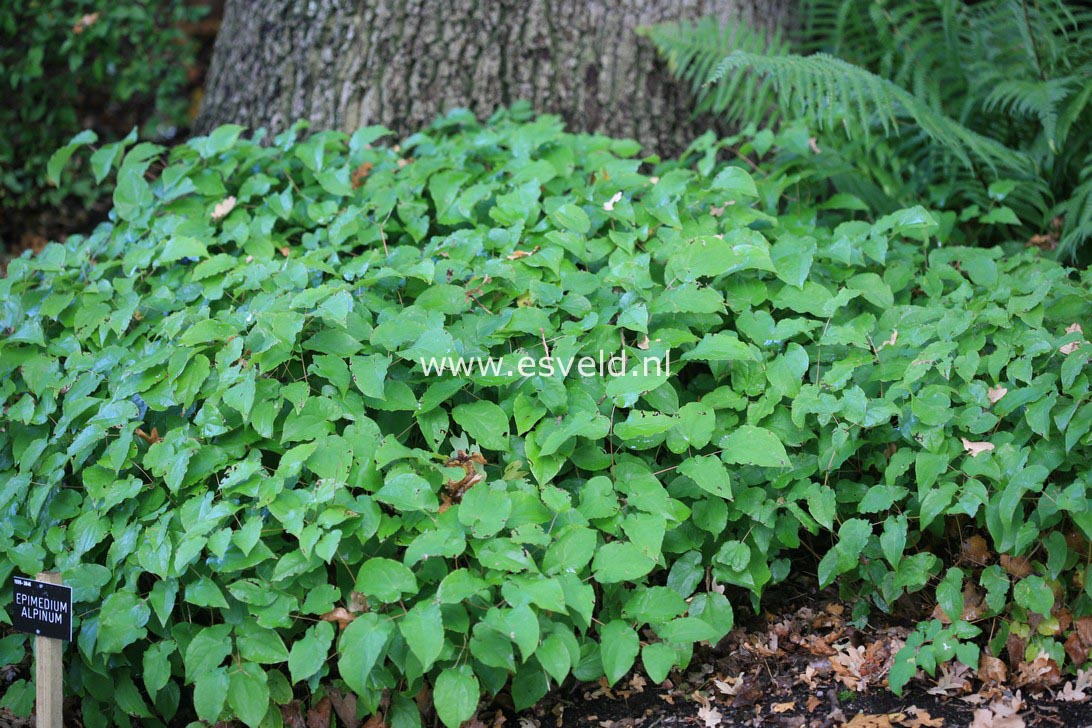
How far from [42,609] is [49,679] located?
162 millimetres

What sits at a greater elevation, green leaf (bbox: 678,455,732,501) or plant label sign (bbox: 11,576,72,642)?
green leaf (bbox: 678,455,732,501)

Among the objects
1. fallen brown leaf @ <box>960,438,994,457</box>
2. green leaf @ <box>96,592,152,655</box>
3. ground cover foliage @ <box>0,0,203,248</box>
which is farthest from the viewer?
ground cover foliage @ <box>0,0,203,248</box>

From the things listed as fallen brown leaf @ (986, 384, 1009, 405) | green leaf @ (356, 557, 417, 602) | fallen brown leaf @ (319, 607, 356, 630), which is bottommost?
fallen brown leaf @ (319, 607, 356, 630)

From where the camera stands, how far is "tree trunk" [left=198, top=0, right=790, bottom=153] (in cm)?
371

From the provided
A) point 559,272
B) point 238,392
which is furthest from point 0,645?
point 559,272

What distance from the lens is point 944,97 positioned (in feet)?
11.7

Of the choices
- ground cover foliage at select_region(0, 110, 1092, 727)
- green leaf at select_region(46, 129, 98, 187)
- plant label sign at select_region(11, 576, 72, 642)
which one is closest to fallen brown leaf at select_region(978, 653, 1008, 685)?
ground cover foliage at select_region(0, 110, 1092, 727)

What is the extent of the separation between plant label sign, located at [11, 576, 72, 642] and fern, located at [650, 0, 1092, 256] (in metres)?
2.37

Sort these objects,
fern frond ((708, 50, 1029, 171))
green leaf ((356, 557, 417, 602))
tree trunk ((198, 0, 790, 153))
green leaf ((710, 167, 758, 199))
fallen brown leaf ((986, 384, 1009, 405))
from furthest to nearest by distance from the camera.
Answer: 1. tree trunk ((198, 0, 790, 153))
2. fern frond ((708, 50, 1029, 171))
3. green leaf ((710, 167, 758, 199))
4. fallen brown leaf ((986, 384, 1009, 405))
5. green leaf ((356, 557, 417, 602))

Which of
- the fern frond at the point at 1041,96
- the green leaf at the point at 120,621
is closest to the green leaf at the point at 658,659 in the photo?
the green leaf at the point at 120,621

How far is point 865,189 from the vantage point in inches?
134

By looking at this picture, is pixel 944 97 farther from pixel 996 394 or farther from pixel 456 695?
pixel 456 695

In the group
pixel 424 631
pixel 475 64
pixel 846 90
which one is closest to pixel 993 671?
pixel 424 631

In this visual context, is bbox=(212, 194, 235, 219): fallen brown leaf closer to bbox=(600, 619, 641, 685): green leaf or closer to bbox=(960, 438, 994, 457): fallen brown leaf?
bbox=(600, 619, 641, 685): green leaf
